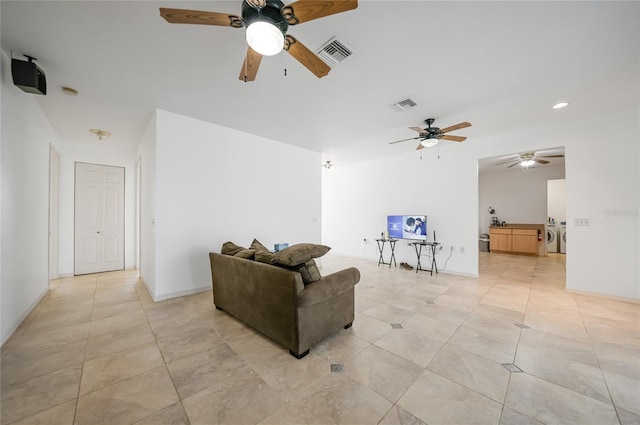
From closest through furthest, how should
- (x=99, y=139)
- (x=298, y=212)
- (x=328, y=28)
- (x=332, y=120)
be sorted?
(x=328, y=28) → (x=332, y=120) → (x=99, y=139) → (x=298, y=212)

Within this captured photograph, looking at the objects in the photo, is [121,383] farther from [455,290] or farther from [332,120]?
[455,290]

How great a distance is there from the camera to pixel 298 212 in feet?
18.0

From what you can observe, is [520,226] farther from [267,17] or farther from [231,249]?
[267,17]

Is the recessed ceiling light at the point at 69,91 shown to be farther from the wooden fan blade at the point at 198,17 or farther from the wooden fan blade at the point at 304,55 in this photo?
the wooden fan blade at the point at 304,55

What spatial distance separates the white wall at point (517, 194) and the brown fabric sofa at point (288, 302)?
8435 millimetres

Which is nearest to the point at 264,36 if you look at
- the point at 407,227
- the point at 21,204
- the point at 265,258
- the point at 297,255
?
the point at 297,255

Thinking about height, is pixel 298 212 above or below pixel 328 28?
below

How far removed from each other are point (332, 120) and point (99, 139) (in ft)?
16.0

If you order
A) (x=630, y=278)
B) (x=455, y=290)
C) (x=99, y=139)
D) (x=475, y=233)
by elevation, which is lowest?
(x=455, y=290)

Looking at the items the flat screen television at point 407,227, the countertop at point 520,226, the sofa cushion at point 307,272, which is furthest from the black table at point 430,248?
the countertop at point 520,226

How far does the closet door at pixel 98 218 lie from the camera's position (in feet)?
16.3

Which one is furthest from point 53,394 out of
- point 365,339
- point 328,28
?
point 328,28

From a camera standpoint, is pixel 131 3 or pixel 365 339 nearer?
pixel 131 3

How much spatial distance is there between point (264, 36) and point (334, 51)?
937 millimetres
